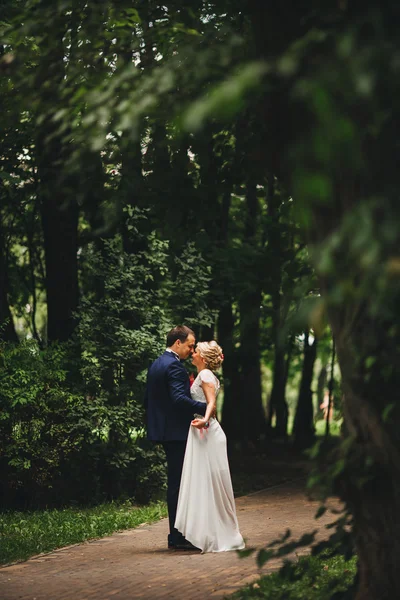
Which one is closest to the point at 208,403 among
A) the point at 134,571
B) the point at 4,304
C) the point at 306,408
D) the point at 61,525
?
the point at 134,571

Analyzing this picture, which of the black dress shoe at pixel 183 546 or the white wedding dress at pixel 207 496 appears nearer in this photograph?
the white wedding dress at pixel 207 496

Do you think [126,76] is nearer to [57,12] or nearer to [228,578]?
[57,12]

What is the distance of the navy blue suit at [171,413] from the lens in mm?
9875

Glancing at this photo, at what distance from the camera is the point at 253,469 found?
60.6ft

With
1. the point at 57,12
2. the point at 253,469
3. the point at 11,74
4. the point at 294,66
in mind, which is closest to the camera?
the point at 294,66

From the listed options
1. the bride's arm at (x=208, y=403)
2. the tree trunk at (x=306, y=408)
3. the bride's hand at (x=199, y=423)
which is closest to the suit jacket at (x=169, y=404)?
the bride's arm at (x=208, y=403)

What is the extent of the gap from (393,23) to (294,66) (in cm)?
67

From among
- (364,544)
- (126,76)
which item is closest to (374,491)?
(364,544)

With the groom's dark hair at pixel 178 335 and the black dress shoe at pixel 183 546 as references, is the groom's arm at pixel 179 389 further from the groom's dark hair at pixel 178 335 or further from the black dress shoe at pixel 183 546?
the black dress shoe at pixel 183 546

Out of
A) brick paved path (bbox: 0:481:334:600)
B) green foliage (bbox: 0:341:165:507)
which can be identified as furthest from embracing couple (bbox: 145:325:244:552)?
green foliage (bbox: 0:341:165:507)

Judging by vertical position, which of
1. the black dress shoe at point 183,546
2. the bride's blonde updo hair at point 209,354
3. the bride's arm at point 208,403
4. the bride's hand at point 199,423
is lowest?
the black dress shoe at point 183,546

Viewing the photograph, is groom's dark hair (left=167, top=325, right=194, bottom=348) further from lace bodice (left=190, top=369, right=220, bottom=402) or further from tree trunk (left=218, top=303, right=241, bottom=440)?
tree trunk (left=218, top=303, right=241, bottom=440)

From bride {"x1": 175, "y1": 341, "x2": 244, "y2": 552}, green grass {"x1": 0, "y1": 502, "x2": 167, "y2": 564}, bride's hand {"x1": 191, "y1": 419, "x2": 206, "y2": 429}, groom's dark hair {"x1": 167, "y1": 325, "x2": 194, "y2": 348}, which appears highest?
groom's dark hair {"x1": 167, "y1": 325, "x2": 194, "y2": 348}

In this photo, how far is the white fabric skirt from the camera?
9.50m
